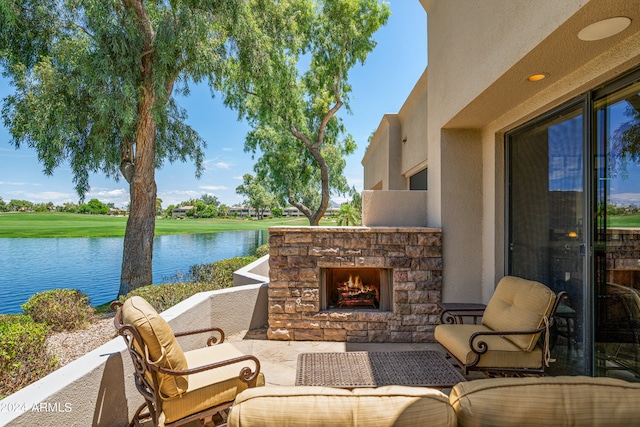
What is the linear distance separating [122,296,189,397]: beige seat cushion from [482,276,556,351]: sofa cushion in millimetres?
3010

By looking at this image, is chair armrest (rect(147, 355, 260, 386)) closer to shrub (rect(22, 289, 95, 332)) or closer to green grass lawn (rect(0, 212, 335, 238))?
shrub (rect(22, 289, 95, 332))

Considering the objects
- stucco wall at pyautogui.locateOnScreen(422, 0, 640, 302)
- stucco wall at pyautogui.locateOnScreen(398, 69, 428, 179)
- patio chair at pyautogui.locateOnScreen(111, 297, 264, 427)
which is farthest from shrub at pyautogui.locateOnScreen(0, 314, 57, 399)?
stucco wall at pyautogui.locateOnScreen(398, 69, 428, 179)

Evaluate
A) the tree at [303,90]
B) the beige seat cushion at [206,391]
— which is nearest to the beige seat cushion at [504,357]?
the beige seat cushion at [206,391]

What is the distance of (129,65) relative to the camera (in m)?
6.42

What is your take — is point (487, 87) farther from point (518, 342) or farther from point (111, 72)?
point (111, 72)

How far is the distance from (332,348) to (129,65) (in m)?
6.70

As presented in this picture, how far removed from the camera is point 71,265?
10984mm

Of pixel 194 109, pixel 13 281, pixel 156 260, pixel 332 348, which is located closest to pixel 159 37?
pixel 194 109

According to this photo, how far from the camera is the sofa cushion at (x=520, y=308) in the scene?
292 cm

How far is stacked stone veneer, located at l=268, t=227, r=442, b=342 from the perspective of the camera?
176 inches

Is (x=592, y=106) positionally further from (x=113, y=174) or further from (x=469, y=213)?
(x=113, y=174)

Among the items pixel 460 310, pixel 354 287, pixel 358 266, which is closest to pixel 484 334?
pixel 460 310

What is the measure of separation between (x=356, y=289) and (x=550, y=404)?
13.0ft

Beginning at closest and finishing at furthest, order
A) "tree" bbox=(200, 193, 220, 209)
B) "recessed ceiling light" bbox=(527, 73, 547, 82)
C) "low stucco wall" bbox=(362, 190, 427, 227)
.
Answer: "recessed ceiling light" bbox=(527, 73, 547, 82) → "low stucco wall" bbox=(362, 190, 427, 227) → "tree" bbox=(200, 193, 220, 209)
